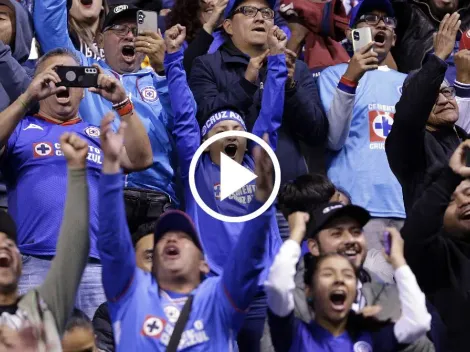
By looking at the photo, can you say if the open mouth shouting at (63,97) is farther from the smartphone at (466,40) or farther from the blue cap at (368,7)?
the smartphone at (466,40)

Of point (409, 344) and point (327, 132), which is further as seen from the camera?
point (327, 132)

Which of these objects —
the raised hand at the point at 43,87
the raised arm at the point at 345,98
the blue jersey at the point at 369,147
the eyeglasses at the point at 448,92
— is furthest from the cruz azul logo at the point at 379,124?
the raised hand at the point at 43,87

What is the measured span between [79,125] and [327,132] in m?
1.78

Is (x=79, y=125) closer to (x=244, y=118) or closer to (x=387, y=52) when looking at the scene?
(x=244, y=118)

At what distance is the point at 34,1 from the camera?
29.3 feet

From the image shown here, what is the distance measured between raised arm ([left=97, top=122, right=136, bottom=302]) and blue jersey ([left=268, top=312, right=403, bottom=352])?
748 mm

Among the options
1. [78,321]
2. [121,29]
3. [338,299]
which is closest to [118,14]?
[121,29]

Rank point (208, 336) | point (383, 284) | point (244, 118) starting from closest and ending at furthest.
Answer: point (208, 336), point (383, 284), point (244, 118)

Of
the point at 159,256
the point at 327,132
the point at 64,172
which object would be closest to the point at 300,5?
the point at 327,132

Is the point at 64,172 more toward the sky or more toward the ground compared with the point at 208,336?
more toward the sky

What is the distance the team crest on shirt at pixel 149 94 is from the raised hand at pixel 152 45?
210 mm

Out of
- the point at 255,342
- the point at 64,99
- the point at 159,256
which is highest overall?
the point at 64,99

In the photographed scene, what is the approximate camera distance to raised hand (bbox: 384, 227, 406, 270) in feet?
21.5

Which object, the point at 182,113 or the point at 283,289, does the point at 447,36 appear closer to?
the point at 182,113
